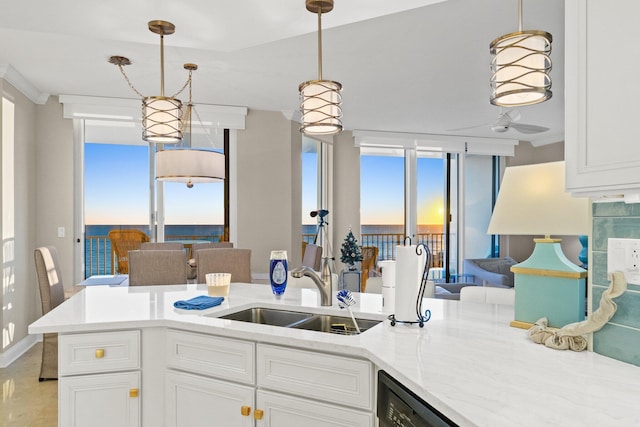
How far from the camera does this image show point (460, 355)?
138cm

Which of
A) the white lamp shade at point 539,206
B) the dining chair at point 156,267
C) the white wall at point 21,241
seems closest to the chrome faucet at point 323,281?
the white lamp shade at point 539,206

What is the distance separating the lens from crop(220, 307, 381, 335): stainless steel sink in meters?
2.00

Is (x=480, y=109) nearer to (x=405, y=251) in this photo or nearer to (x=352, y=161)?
(x=352, y=161)

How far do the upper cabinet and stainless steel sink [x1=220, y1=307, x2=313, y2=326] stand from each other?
1350mm

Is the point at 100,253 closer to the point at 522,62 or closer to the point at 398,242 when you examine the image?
the point at 398,242

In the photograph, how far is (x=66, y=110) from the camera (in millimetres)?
4812

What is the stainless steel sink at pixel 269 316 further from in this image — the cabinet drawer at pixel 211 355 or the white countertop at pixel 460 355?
the cabinet drawer at pixel 211 355

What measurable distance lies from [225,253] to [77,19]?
5.78 ft

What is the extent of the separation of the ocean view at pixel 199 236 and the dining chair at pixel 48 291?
81.5 inches

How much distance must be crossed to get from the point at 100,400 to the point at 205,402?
1.51 feet

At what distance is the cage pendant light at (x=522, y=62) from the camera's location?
151cm

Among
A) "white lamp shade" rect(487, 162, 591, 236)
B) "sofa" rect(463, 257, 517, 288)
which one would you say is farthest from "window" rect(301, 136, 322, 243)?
"white lamp shade" rect(487, 162, 591, 236)

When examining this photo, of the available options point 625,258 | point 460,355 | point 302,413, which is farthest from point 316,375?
point 625,258

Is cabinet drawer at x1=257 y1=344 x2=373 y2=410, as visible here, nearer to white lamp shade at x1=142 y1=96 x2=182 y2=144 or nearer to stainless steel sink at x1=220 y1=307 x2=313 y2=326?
stainless steel sink at x1=220 y1=307 x2=313 y2=326
